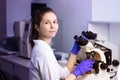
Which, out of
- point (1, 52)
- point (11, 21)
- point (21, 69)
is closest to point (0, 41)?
point (11, 21)

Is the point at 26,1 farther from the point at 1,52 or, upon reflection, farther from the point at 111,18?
the point at 111,18

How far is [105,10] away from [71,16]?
0.48 m

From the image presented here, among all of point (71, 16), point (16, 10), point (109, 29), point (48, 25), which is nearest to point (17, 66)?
point (71, 16)

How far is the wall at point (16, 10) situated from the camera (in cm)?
406

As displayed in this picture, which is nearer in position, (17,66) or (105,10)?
(105,10)

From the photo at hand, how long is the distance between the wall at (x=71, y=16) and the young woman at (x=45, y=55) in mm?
1198

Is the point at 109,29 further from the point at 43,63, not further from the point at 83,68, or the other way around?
the point at 43,63

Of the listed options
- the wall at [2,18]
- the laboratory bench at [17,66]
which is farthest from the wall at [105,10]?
the wall at [2,18]

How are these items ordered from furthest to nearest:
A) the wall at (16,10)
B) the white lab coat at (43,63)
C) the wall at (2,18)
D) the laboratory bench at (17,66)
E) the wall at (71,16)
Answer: the wall at (2,18) < the wall at (16,10) < the wall at (71,16) < the laboratory bench at (17,66) < the white lab coat at (43,63)

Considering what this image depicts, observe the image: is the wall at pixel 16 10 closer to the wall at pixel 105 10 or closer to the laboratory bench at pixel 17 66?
the laboratory bench at pixel 17 66

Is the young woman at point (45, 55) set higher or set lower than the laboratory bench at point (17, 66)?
higher

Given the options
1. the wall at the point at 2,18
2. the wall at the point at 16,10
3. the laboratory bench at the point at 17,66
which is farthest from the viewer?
the wall at the point at 2,18

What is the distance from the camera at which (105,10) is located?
2656 mm

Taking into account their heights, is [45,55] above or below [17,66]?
above
